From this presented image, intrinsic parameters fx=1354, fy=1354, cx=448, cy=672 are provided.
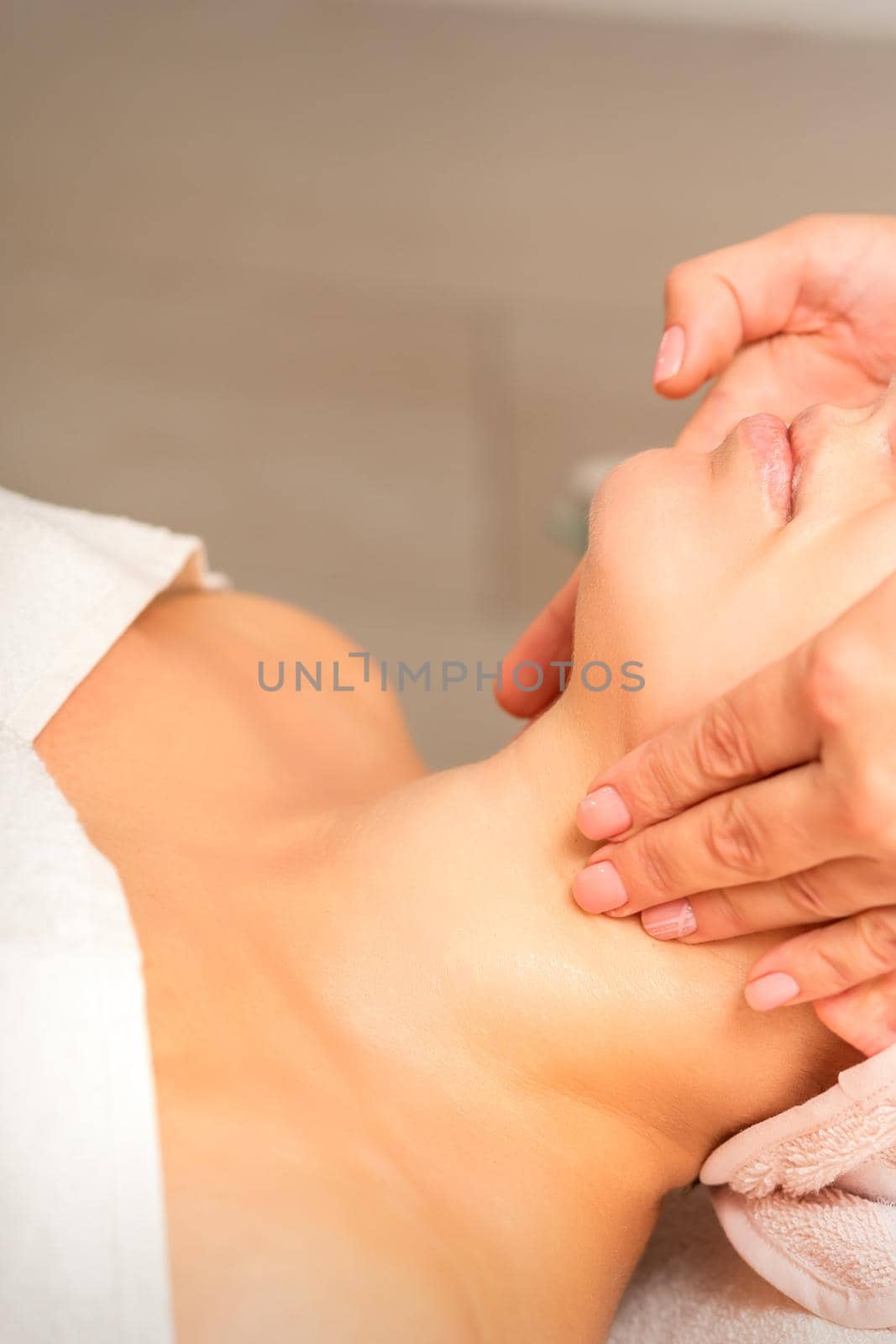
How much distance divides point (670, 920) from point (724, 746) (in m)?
0.14

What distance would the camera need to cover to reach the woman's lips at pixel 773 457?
0.79 m

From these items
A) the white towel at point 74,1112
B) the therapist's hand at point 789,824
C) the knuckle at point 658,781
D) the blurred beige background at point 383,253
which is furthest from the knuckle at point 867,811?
the blurred beige background at point 383,253

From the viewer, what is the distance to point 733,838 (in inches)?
29.2

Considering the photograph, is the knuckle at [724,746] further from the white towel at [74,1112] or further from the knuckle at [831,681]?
the white towel at [74,1112]

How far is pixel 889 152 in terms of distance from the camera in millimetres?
2420

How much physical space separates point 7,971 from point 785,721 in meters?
0.42

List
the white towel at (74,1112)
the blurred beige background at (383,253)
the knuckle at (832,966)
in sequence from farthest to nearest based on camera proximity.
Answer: the blurred beige background at (383,253) → the knuckle at (832,966) → the white towel at (74,1112)

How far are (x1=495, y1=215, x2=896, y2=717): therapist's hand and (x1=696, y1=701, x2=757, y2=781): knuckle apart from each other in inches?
15.6

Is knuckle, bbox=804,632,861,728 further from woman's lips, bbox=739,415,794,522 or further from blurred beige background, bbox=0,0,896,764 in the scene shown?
blurred beige background, bbox=0,0,896,764

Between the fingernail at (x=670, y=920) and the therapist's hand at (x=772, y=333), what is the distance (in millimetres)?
377

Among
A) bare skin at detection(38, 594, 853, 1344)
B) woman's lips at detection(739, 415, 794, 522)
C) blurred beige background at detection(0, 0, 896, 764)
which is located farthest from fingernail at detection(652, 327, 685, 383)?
blurred beige background at detection(0, 0, 896, 764)

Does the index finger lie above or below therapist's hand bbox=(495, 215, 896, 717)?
below

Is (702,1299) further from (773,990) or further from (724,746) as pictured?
(724,746)

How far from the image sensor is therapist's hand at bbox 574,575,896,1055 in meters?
0.66
